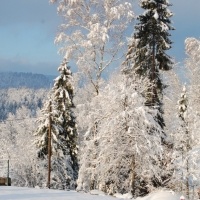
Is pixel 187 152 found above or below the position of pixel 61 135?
below

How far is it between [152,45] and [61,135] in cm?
1547

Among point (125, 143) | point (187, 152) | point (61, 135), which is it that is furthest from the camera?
point (61, 135)

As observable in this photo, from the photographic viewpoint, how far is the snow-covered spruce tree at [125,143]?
25.5 m

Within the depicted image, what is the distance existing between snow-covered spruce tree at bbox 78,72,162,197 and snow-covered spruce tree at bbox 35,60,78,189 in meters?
11.8

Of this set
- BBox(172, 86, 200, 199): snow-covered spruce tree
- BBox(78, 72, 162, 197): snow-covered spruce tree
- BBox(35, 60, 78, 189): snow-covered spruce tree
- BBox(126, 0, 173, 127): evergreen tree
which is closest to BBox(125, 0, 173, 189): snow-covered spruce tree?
BBox(126, 0, 173, 127): evergreen tree

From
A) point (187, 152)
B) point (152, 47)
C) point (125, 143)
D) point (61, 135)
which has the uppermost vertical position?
point (152, 47)

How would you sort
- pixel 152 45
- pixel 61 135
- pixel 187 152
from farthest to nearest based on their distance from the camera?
pixel 61 135, pixel 187 152, pixel 152 45

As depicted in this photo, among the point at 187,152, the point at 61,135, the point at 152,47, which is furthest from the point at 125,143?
the point at 61,135

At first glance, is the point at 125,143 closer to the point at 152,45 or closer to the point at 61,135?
the point at 152,45

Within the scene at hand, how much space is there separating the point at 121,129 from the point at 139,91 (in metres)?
2.92

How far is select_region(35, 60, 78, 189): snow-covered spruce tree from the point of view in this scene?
127ft

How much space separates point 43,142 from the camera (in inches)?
1518

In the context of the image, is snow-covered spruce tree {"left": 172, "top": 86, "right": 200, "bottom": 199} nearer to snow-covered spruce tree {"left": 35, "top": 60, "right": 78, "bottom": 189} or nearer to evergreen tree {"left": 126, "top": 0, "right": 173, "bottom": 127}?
evergreen tree {"left": 126, "top": 0, "right": 173, "bottom": 127}

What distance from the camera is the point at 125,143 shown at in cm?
2594
